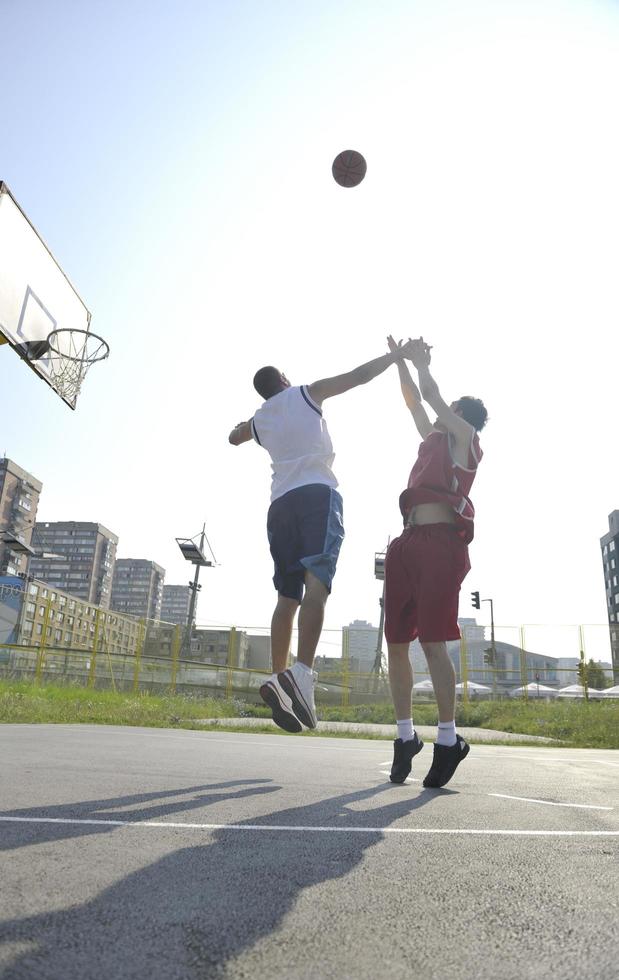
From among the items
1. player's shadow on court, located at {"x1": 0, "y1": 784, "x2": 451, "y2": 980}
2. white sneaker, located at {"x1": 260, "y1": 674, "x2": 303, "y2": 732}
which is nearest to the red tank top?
white sneaker, located at {"x1": 260, "y1": 674, "x2": 303, "y2": 732}

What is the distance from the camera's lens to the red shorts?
10.8ft

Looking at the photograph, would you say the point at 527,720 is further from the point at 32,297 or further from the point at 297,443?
the point at 32,297

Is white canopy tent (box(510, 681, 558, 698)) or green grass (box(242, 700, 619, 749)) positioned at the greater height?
white canopy tent (box(510, 681, 558, 698))

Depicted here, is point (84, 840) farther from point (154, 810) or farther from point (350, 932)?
point (350, 932)

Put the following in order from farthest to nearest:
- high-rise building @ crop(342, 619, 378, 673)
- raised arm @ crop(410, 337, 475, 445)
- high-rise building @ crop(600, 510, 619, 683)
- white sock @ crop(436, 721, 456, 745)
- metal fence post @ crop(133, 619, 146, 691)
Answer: high-rise building @ crop(600, 510, 619, 683), high-rise building @ crop(342, 619, 378, 673), metal fence post @ crop(133, 619, 146, 691), raised arm @ crop(410, 337, 475, 445), white sock @ crop(436, 721, 456, 745)

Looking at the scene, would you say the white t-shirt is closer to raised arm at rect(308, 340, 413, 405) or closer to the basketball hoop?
raised arm at rect(308, 340, 413, 405)

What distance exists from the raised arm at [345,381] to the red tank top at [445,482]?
51 centimetres

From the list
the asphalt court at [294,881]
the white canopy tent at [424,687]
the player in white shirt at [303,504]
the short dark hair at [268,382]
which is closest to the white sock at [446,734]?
the asphalt court at [294,881]

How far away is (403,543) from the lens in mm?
3584

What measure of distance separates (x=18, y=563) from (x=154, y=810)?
119 meters

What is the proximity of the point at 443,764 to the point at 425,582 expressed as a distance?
861 millimetres

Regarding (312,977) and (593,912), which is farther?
(593,912)

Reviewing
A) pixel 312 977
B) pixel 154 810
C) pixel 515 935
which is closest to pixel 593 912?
pixel 515 935

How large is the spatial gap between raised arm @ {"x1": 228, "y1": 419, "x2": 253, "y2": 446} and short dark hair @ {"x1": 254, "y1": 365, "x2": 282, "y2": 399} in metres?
0.22
